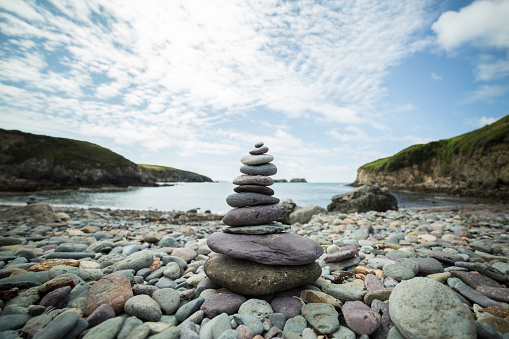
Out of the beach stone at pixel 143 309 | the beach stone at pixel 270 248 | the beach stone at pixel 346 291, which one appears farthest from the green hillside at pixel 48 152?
the beach stone at pixel 346 291

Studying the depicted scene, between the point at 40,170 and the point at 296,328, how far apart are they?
6952cm

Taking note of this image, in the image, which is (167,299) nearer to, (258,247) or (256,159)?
(258,247)

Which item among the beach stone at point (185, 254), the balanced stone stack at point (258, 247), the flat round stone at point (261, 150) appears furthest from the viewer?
the beach stone at point (185, 254)

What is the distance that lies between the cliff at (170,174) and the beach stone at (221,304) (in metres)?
115

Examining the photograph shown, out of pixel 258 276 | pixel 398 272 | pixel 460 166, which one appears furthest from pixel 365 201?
pixel 460 166

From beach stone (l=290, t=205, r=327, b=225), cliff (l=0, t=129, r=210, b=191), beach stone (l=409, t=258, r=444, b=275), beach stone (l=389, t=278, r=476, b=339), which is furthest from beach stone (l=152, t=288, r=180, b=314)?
cliff (l=0, t=129, r=210, b=191)

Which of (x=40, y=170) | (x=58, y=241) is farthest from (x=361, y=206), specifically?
(x=40, y=170)

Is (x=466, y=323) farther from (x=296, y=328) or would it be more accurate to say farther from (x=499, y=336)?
(x=296, y=328)

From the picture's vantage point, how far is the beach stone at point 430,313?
2.22 m

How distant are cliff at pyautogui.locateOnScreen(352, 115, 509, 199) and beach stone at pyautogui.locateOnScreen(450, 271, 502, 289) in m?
A: 33.8

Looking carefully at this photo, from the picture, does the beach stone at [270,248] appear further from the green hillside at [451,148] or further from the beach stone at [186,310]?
the green hillside at [451,148]

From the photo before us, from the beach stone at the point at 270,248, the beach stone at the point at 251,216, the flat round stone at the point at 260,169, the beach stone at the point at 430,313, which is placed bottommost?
the beach stone at the point at 430,313

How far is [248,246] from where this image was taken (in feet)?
12.7

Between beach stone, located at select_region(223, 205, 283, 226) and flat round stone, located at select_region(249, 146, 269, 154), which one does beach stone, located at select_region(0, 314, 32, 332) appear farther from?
flat round stone, located at select_region(249, 146, 269, 154)
